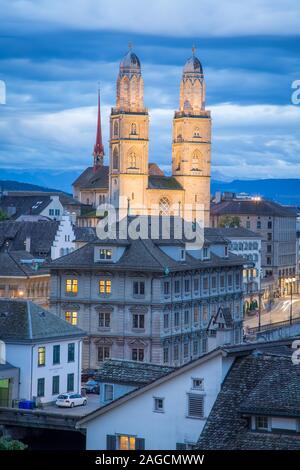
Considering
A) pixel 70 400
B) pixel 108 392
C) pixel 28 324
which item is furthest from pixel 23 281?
pixel 108 392

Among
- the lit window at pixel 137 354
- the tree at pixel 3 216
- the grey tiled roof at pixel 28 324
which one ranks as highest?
the tree at pixel 3 216

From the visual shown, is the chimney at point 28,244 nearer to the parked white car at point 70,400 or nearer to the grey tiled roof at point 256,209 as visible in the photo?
the parked white car at point 70,400

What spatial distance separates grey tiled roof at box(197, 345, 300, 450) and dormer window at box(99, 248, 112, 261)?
45434 millimetres

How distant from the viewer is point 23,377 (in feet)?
203

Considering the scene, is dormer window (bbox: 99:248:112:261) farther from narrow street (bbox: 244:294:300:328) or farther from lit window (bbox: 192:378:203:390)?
lit window (bbox: 192:378:203:390)

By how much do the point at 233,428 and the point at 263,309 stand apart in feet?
365

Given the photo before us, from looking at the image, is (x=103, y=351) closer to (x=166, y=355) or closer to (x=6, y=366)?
(x=166, y=355)

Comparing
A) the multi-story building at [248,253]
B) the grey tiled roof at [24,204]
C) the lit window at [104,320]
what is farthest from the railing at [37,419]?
the grey tiled roof at [24,204]

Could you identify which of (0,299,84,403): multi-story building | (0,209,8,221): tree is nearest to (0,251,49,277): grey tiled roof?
(0,299,84,403): multi-story building

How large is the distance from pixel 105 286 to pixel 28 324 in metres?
18.8

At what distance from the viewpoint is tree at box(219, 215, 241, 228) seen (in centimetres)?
18988

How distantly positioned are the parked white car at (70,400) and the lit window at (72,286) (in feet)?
69.3

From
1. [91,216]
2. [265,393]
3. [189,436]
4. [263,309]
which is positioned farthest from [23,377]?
[91,216]

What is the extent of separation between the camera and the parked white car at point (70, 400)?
61.2 m
